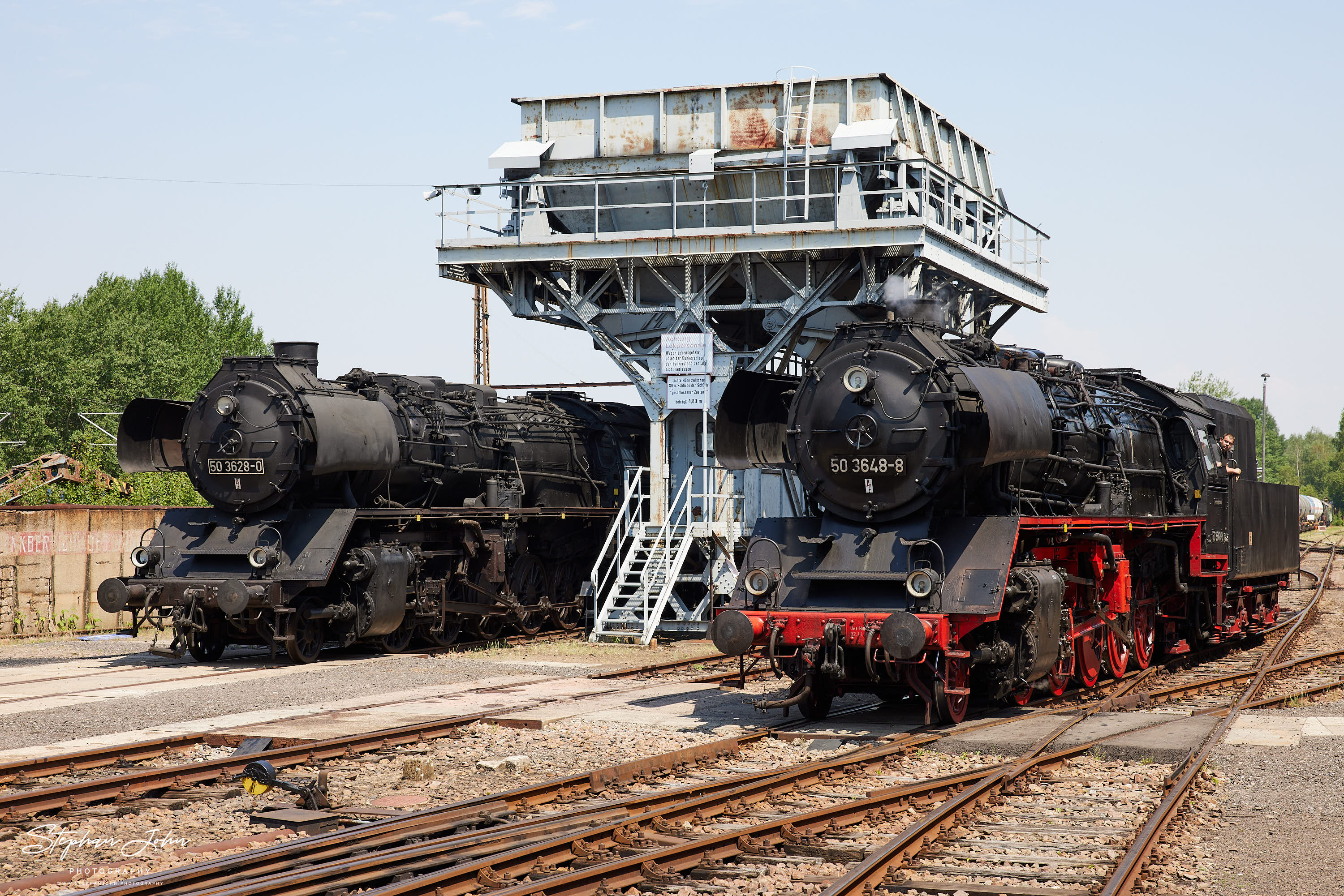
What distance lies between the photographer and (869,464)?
11703mm

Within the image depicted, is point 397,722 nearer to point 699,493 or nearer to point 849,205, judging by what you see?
point 699,493

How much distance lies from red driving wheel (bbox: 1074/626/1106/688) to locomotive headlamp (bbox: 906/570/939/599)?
2.84 meters

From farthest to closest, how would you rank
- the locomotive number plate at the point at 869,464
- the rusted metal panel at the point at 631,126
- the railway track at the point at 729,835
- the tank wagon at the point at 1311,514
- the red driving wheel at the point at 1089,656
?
the tank wagon at the point at 1311,514 < the rusted metal panel at the point at 631,126 < the red driving wheel at the point at 1089,656 < the locomotive number plate at the point at 869,464 < the railway track at the point at 729,835

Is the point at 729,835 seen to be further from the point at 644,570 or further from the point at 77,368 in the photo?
the point at 77,368

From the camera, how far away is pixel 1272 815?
318 inches

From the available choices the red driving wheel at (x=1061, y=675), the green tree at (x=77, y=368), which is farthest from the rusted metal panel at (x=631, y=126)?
the green tree at (x=77, y=368)

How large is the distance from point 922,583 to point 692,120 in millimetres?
12348

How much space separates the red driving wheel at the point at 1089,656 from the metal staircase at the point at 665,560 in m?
6.56

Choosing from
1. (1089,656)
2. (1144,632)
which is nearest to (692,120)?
(1144,632)

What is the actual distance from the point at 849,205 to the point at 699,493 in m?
5.12

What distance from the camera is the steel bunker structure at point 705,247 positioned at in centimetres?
1969

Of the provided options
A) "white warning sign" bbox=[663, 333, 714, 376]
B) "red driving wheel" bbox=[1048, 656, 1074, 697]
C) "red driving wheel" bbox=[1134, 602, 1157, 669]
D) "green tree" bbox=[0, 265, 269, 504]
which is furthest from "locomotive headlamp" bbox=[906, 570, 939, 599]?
"green tree" bbox=[0, 265, 269, 504]

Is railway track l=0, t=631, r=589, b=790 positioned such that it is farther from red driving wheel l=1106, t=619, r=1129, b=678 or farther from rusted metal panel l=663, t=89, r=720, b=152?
rusted metal panel l=663, t=89, r=720, b=152

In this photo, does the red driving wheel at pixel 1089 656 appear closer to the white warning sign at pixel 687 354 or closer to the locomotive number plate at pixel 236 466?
the white warning sign at pixel 687 354
